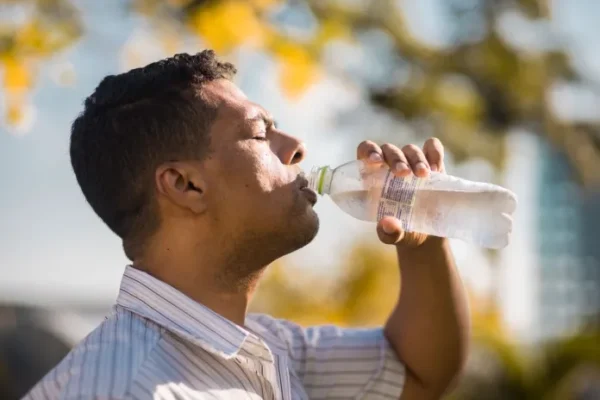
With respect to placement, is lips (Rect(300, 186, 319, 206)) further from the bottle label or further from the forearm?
the forearm

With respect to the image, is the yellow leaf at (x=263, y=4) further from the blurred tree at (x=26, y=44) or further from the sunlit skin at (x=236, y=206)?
the sunlit skin at (x=236, y=206)

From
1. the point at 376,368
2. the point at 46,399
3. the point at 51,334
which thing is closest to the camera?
the point at 46,399

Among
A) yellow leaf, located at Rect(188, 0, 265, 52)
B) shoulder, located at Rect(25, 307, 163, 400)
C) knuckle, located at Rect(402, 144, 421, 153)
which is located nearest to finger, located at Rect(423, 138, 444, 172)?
knuckle, located at Rect(402, 144, 421, 153)

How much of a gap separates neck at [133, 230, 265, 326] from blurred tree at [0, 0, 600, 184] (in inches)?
95.4

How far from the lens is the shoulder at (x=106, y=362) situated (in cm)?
214

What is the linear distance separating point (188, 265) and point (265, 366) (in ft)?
1.04

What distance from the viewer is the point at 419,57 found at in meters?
7.05

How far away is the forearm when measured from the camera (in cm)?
291

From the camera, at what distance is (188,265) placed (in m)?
2.56

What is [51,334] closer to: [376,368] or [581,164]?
[376,368]

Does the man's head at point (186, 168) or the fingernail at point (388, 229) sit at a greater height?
the man's head at point (186, 168)

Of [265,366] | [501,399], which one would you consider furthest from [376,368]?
[501,399]

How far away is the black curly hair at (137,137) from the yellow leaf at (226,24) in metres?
2.37

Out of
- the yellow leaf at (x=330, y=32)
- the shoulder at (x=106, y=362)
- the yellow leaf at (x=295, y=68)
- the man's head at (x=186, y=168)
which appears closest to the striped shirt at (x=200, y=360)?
the shoulder at (x=106, y=362)
